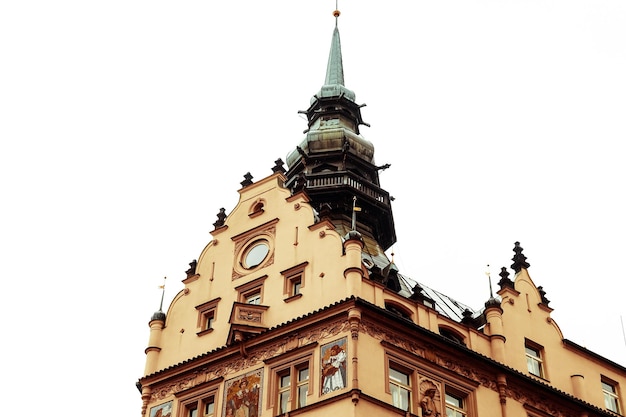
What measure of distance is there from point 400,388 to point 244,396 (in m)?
6.21

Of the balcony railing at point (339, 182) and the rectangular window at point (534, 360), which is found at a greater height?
the balcony railing at point (339, 182)

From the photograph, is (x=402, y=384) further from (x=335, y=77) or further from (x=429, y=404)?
(x=335, y=77)

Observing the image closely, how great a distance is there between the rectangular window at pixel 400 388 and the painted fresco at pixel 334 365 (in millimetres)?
2147

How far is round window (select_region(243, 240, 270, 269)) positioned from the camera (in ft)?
150

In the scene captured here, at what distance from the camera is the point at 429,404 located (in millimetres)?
40094

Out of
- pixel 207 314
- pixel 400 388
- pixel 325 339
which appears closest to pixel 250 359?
pixel 325 339

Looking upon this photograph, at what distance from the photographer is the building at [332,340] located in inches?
1569

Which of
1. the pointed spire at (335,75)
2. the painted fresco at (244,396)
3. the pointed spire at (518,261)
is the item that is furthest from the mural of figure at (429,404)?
the pointed spire at (335,75)

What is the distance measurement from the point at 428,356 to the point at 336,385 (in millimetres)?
5011

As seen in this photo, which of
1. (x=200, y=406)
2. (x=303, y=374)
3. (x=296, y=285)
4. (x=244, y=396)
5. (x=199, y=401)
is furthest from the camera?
(x=296, y=285)

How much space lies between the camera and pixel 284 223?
46.3 metres

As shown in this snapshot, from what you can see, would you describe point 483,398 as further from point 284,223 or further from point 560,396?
point 284,223

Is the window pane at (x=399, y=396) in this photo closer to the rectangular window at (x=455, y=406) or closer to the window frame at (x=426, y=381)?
the window frame at (x=426, y=381)

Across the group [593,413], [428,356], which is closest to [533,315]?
[593,413]
